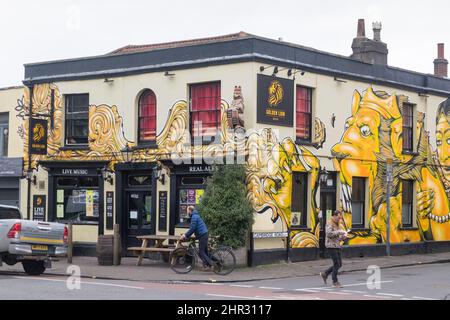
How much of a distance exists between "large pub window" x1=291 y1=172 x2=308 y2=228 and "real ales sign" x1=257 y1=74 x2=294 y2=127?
1896 mm

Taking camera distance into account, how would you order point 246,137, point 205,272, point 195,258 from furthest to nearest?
point 246,137 → point 205,272 → point 195,258

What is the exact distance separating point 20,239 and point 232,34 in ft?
34.9

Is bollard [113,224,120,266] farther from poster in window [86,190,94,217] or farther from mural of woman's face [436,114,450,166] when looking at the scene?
mural of woman's face [436,114,450,166]

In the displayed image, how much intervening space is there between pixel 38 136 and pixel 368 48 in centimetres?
1234

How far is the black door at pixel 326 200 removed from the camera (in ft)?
88.2

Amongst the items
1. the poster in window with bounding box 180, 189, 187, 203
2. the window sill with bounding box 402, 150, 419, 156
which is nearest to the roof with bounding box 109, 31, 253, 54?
the poster in window with bounding box 180, 189, 187, 203

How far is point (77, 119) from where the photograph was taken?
28.8 metres

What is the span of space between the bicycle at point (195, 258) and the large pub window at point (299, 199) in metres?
4.06

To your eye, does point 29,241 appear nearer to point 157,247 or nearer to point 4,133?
point 157,247

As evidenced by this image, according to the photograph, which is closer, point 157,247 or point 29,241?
point 29,241

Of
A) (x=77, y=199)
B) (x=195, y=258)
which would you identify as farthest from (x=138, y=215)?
(x=195, y=258)

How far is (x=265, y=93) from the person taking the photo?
80.4 feet

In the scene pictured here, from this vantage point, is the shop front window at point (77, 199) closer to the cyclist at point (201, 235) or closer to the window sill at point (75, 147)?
the window sill at point (75, 147)

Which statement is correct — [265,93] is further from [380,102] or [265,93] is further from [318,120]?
[380,102]
